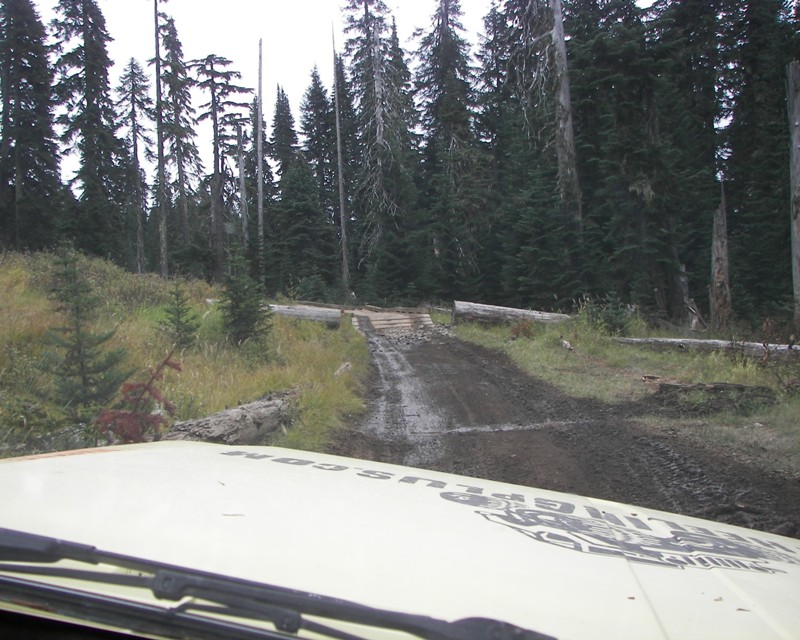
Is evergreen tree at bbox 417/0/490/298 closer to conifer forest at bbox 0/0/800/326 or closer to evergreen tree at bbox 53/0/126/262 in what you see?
conifer forest at bbox 0/0/800/326

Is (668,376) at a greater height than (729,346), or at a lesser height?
lesser

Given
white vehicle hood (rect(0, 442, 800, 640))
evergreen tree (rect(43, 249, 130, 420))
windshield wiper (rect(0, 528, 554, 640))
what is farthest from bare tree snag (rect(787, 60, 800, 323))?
windshield wiper (rect(0, 528, 554, 640))

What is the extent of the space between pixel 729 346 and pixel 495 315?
358 inches

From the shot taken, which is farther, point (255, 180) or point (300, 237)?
point (255, 180)

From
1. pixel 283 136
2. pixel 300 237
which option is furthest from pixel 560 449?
pixel 283 136

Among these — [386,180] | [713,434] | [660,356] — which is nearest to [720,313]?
[660,356]

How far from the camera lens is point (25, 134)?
30.7 m

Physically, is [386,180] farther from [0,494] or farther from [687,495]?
[0,494]

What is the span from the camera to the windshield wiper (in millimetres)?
1246

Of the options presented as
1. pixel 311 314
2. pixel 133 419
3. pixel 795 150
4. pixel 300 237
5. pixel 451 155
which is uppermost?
pixel 451 155

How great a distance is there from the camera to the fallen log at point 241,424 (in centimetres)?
561

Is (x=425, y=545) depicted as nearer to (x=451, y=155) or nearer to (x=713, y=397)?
(x=713, y=397)

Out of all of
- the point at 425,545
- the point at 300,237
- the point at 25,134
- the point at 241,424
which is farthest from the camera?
the point at 300,237

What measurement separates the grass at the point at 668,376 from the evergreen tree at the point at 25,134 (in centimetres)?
2556
